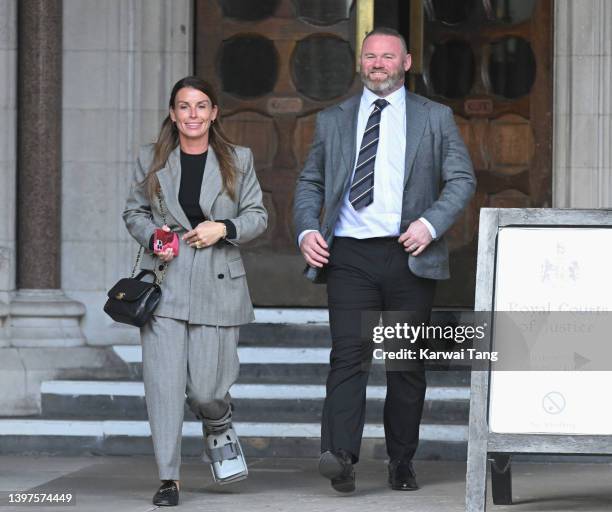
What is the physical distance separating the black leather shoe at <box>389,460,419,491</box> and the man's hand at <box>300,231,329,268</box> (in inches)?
38.5

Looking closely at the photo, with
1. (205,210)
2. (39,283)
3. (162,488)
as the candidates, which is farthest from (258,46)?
(162,488)

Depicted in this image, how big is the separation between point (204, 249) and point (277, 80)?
10.6 feet

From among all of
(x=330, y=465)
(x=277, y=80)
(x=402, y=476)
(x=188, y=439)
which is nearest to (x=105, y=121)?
(x=277, y=80)

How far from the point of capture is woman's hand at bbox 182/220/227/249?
251 inches

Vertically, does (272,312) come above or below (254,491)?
above

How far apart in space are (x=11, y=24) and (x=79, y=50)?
17.2 inches

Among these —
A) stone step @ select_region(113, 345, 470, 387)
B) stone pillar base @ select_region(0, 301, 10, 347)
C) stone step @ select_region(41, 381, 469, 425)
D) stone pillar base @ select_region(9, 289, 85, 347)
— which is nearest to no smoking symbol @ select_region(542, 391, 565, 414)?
stone step @ select_region(41, 381, 469, 425)

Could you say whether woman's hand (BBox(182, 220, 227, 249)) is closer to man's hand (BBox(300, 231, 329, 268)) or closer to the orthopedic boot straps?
man's hand (BBox(300, 231, 329, 268))

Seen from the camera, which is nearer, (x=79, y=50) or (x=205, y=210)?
(x=205, y=210)

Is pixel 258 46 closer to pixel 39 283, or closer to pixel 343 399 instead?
pixel 39 283

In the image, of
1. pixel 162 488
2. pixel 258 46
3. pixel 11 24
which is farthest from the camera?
pixel 258 46

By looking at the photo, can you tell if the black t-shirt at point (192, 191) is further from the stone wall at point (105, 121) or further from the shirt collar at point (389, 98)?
the stone wall at point (105, 121)

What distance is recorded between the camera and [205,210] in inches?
257

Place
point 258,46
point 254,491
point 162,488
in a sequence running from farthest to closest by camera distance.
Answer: point 258,46, point 254,491, point 162,488
